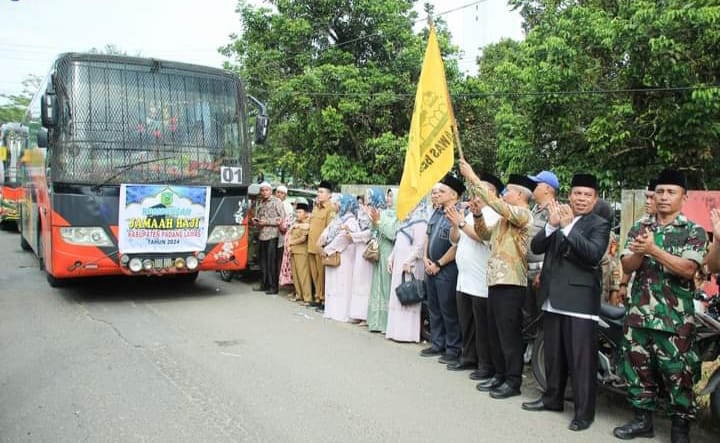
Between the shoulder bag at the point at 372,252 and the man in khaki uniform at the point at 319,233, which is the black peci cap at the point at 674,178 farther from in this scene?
the man in khaki uniform at the point at 319,233

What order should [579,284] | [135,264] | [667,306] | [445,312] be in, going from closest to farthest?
[667,306]
[579,284]
[445,312]
[135,264]

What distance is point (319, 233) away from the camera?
888cm

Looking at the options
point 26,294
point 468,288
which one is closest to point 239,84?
point 26,294

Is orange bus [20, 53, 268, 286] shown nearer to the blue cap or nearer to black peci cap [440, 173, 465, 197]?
black peci cap [440, 173, 465, 197]

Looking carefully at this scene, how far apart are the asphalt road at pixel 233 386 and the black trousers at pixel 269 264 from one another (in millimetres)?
1846

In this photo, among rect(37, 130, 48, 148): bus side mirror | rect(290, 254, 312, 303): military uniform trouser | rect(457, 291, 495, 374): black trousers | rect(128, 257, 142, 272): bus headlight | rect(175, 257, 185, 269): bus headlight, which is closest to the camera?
rect(457, 291, 495, 374): black trousers

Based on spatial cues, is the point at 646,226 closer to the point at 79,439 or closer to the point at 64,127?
the point at 79,439

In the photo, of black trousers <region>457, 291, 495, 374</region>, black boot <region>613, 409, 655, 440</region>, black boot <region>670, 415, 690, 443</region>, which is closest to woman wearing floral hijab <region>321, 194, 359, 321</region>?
black trousers <region>457, 291, 495, 374</region>

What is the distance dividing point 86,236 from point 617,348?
628 centimetres

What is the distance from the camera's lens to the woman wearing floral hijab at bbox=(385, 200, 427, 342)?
22.4 ft

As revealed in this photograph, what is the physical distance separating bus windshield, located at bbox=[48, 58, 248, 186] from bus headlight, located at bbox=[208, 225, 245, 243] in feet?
2.20

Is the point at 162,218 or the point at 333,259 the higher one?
the point at 162,218

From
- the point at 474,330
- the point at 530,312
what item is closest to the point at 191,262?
the point at 474,330

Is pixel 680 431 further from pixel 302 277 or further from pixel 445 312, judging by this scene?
pixel 302 277
